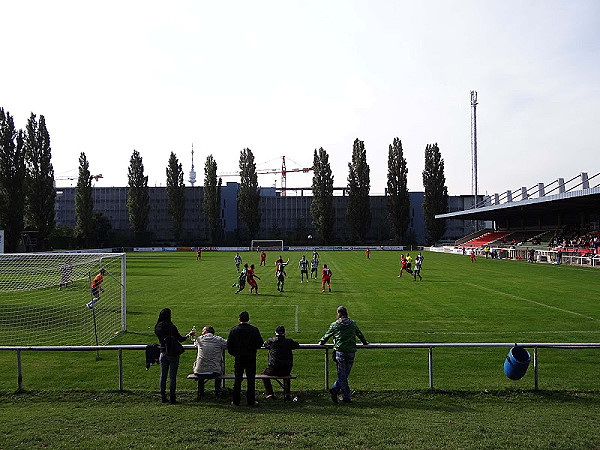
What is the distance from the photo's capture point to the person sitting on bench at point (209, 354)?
29.1 ft

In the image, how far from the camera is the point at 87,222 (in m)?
83.6

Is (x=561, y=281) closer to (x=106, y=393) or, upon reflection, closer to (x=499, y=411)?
(x=499, y=411)

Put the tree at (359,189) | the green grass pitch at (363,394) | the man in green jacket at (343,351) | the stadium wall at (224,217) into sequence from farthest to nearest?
1. the stadium wall at (224,217)
2. the tree at (359,189)
3. the man in green jacket at (343,351)
4. the green grass pitch at (363,394)

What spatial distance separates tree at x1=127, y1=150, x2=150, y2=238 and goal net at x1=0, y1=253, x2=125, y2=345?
208ft

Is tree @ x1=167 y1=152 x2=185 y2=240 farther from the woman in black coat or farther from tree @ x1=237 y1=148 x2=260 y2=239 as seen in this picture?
the woman in black coat

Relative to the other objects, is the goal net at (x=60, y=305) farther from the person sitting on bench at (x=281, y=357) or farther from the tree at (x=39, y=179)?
the tree at (x=39, y=179)

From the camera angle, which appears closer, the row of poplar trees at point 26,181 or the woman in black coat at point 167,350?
the woman in black coat at point 167,350

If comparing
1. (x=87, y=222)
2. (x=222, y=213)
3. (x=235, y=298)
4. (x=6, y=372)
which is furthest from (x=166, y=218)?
(x=6, y=372)

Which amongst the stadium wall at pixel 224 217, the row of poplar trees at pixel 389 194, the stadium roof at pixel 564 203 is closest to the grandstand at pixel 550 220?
the stadium roof at pixel 564 203

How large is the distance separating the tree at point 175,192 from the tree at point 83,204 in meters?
15.3

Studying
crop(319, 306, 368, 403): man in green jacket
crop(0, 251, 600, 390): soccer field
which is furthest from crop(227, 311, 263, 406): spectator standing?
crop(0, 251, 600, 390): soccer field

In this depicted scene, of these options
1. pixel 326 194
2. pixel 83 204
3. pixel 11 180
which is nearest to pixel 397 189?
pixel 326 194

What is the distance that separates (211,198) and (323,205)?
21.6m

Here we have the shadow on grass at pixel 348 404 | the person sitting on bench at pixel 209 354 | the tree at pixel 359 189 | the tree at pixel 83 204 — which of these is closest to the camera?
the shadow on grass at pixel 348 404
